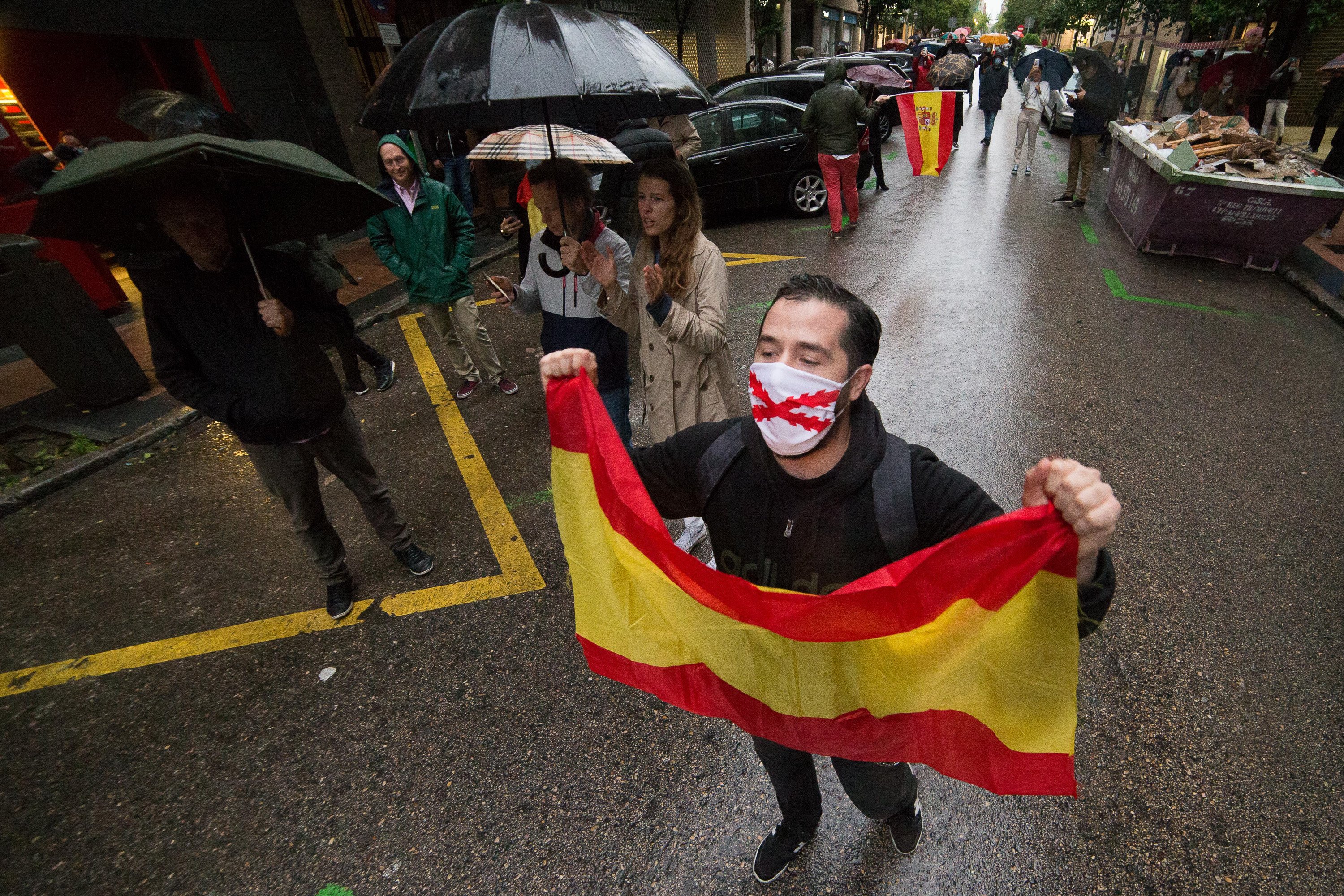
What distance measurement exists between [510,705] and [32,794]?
1.99m

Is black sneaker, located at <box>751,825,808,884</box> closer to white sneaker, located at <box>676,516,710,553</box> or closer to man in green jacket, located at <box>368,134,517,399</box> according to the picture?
white sneaker, located at <box>676,516,710,553</box>

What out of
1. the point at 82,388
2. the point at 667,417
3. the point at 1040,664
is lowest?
the point at 82,388

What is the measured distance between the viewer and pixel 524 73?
2.32 meters

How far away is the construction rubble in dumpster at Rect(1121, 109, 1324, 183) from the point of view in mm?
6254

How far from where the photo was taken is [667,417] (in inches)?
115

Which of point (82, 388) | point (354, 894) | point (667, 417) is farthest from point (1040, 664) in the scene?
point (82, 388)

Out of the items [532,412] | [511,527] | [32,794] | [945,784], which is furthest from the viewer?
[532,412]

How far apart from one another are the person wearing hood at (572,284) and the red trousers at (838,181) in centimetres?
603

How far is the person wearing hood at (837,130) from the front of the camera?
7.59m

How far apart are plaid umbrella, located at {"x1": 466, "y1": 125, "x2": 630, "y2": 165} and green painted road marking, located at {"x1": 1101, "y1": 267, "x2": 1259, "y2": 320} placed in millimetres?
5642

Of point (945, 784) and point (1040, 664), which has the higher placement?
point (1040, 664)

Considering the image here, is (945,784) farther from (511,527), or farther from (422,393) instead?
(422,393)

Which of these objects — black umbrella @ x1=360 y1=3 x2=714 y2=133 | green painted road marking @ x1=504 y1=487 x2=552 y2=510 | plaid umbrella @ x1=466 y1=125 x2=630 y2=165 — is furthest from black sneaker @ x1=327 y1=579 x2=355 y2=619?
plaid umbrella @ x1=466 y1=125 x2=630 y2=165

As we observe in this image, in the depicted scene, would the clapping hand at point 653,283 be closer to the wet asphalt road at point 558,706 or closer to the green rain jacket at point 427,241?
the wet asphalt road at point 558,706
